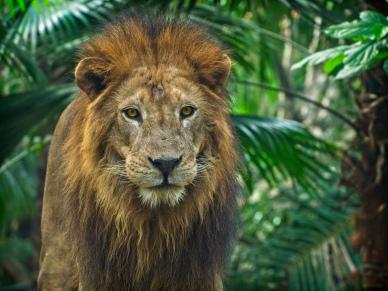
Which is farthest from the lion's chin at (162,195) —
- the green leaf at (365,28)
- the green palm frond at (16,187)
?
the green palm frond at (16,187)

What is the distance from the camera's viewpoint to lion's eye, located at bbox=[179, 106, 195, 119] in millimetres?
4143

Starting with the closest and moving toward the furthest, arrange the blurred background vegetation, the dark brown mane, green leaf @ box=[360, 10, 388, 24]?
green leaf @ box=[360, 10, 388, 24]
the dark brown mane
the blurred background vegetation

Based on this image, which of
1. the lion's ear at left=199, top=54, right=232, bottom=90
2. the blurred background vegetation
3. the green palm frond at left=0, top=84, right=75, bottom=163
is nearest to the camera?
the lion's ear at left=199, top=54, right=232, bottom=90

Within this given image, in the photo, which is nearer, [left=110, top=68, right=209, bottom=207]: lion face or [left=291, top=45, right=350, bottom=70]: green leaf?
[left=110, top=68, right=209, bottom=207]: lion face

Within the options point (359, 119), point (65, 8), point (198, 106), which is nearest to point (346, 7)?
point (359, 119)

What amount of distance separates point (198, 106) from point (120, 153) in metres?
0.42

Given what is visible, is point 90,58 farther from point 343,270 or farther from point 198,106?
point 343,270

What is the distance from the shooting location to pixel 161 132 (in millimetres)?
3982

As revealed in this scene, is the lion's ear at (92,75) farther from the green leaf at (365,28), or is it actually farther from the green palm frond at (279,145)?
the green palm frond at (279,145)

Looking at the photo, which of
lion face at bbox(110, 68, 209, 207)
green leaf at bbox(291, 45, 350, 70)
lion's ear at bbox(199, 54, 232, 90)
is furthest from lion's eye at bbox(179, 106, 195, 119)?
green leaf at bbox(291, 45, 350, 70)

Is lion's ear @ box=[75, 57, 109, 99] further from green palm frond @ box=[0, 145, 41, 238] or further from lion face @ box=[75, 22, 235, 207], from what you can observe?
green palm frond @ box=[0, 145, 41, 238]

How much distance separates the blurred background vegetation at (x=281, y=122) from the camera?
19.4 ft

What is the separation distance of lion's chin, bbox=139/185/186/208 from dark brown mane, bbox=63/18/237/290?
5.5 inches

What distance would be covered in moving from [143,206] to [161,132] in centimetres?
42
